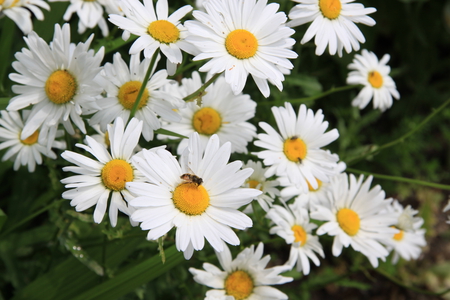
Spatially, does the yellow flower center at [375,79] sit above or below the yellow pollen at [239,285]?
above

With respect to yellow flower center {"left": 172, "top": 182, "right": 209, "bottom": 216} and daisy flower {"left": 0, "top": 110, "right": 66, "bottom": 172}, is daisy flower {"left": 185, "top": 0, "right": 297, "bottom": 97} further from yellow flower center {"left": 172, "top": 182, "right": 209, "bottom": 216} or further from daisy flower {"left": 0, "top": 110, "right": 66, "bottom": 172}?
daisy flower {"left": 0, "top": 110, "right": 66, "bottom": 172}

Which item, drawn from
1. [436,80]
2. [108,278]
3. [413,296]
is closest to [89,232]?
[108,278]

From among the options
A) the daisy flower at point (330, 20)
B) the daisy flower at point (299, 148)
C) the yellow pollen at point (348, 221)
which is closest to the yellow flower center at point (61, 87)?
the daisy flower at point (299, 148)

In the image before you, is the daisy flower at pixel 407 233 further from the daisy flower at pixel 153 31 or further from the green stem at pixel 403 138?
the daisy flower at pixel 153 31

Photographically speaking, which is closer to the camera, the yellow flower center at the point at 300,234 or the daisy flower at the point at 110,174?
the daisy flower at the point at 110,174

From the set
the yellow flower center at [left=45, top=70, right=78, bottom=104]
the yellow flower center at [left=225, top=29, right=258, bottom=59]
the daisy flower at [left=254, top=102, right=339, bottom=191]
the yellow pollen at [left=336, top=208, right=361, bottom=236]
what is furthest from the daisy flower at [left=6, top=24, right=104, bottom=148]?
the yellow pollen at [left=336, top=208, right=361, bottom=236]

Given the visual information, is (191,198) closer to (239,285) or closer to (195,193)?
(195,193)
